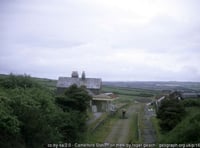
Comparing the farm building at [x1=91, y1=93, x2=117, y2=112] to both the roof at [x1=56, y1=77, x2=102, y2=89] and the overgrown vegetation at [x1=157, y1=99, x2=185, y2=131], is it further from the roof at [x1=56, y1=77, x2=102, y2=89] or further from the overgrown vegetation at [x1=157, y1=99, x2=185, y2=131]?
the overgrown vegetation at [x1=157, y1=99, x2=185, y2=131]

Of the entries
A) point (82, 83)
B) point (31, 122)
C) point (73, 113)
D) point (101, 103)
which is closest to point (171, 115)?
point (73, 113)

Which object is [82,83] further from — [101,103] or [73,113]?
[73,113]

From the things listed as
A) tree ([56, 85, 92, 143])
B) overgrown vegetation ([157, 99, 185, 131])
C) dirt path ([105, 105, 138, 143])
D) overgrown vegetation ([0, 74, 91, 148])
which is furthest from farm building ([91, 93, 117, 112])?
overgrown vegetation ([157, 99, 185, 131])

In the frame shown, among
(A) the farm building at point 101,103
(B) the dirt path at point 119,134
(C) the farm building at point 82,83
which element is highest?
(C) the farm building at point 82,83

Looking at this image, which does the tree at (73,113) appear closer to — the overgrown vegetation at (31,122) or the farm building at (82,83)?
the overgrown vegetation at (31,122)

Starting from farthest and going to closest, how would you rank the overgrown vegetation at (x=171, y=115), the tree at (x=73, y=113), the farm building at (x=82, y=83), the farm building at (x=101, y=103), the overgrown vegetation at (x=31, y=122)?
1. the farm building at (x=82, y=83)
2. the farm building at (x=101, y=103)
3. the overgrown vegetation at (x=171, y=115)
4. the tree at (x=73, y=113)
5. the overgrown vegetation at (x=31, y=122)

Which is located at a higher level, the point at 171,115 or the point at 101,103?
the point at 171,115

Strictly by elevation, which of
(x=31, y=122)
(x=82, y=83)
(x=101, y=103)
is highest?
(x=82, y=83)

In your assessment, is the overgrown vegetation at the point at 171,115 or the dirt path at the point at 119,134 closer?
the dirt path at the point at 119,134

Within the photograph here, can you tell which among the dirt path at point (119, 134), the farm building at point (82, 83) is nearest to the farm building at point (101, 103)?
the farm building at point (82, 83)

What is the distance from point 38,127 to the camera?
16.3 m

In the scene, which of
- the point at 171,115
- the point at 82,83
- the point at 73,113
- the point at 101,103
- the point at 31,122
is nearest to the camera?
the point at 31,122

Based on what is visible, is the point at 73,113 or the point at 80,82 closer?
the point at 73,113

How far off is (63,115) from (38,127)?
541cm
